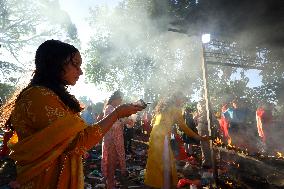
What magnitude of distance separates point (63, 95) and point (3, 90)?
92.7 ft

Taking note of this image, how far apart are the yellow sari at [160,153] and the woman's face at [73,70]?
3356mm

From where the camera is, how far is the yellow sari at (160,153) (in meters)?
5.05

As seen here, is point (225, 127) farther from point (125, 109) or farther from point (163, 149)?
point (125, 109)

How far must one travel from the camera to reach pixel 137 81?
34.7m

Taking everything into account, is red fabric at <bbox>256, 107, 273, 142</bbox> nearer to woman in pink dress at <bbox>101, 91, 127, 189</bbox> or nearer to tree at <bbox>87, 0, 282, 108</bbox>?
tree at <bbox>87, 0, 282, 108</bbox>

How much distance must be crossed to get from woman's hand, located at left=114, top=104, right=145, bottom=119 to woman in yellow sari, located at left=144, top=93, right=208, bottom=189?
2988 mm

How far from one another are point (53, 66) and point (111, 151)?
5.11 metres

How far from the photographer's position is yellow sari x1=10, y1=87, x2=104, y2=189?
1.74 metres

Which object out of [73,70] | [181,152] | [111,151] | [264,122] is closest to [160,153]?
[111,151]

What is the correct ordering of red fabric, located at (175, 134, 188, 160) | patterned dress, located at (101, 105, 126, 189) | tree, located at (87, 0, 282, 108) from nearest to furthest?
patterned dress, located at (101, 105, 126, 189) < tree, located at (87, 0, 282, 108) < red fabric, located at (175, 134, 188, 160)

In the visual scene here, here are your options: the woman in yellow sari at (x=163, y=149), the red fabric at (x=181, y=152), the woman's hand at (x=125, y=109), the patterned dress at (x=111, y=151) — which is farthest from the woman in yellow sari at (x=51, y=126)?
the red fabric at (x=181, y=152)

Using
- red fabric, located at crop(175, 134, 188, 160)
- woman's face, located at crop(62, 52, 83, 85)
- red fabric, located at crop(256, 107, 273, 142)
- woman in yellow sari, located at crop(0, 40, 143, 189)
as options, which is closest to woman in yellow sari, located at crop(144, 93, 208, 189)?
woman in yellow sari, located at crop(0, 40, 143, 189)

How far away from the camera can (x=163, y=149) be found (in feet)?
16.8

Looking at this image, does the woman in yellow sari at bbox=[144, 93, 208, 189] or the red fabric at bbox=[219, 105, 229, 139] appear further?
the red fabric at bbox=[219, 105, 229, 139]
